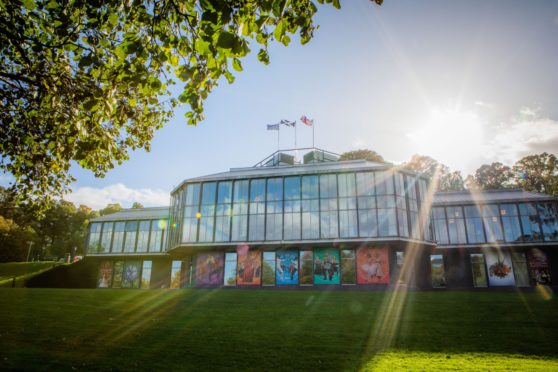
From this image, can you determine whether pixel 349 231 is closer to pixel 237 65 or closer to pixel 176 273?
pixel 176 273

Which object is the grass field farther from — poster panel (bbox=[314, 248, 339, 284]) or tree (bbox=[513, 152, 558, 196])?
tree (bbox=[513, 152, 558, 196])

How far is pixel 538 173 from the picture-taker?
56531 millimetres

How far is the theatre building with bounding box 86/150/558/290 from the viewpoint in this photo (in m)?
30.6

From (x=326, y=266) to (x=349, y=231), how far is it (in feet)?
12.1

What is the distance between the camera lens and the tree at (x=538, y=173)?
55.1m

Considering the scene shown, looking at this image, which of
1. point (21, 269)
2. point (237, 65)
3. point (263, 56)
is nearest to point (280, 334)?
point (263, 56)

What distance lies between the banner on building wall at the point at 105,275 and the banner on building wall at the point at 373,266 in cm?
3124

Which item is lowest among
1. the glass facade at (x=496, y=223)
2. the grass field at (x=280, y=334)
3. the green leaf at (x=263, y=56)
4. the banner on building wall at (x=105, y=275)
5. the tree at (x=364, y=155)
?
the grass field at (x=280, y=334)

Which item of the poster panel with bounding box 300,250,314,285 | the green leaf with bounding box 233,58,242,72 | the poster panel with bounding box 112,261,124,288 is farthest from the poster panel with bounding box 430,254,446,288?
the green leaf with bounding box 233,58,242,72

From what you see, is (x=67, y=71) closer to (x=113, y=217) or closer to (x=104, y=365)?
(x=104, y=365)

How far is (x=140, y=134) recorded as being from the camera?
1186 centimetres

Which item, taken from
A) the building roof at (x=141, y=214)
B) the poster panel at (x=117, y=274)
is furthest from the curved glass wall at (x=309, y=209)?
the poster panel at (x=117, y=274)

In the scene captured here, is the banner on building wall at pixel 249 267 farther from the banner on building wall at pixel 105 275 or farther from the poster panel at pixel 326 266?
the banner on building wall at pixel 105 275

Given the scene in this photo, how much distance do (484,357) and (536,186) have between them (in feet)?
191
